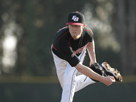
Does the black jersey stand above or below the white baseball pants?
above

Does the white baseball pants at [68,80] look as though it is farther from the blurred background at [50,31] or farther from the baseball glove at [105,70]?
the blurred background at [50,31]

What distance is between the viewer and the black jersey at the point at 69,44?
4484mm

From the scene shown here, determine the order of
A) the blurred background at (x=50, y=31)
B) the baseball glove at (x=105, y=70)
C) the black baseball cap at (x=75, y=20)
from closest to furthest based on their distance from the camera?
the black baseball cap at (x=75, y=20) < the baseball glove at (x=105, y=70) < the blurred background at (x=50, y=31)

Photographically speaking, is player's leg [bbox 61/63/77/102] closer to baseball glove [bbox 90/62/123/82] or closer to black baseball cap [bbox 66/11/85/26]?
baseball glove [bbox 90/62/123/82]

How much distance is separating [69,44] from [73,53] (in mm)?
191

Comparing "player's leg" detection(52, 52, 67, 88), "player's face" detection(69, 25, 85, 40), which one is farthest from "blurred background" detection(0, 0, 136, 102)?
"player's face" detection(69, 25, 85, 40)

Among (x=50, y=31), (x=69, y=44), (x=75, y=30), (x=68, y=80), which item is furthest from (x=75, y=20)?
(x=50, y=31)

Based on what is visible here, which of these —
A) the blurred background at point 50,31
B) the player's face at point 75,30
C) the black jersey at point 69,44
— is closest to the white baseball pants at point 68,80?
the black jersey at point 69,44

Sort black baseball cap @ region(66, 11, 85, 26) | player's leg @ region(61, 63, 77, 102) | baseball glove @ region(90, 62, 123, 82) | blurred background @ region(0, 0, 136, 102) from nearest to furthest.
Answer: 1. black baseball cap @ region(66, 11, 85, 26)
2. player's leg @ region(61, 63, 77, 102)
3. baseball glove @ region(90, 62, 123, 82)
4. blurred background @ region(0, 0, 136, 102)

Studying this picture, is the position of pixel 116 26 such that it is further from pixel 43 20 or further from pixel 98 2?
pixel 43 20

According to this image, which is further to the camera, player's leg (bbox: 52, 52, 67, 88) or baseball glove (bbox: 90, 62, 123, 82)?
player's leg (bbox: 52, 52, 67, 88)

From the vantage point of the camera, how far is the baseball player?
444 cm

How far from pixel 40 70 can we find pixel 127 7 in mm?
4916

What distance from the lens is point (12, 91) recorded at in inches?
369
